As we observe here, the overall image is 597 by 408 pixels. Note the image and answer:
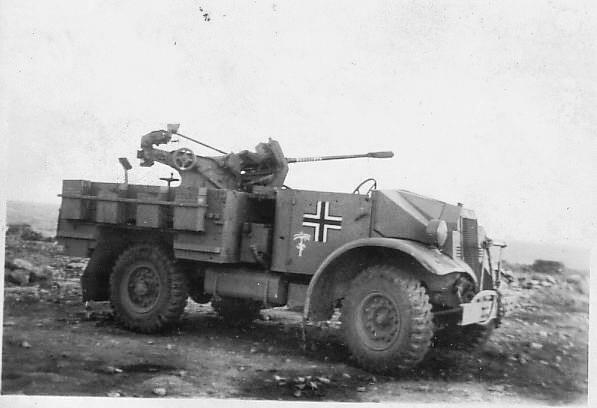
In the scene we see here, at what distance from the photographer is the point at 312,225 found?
24.8 ft

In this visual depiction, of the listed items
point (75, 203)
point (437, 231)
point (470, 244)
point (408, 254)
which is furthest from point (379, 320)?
point (75, 203)

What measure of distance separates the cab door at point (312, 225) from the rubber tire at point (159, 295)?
3.56ft

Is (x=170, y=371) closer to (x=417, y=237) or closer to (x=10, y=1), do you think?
(x=417, y=237)

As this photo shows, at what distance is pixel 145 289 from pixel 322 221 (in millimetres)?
2088

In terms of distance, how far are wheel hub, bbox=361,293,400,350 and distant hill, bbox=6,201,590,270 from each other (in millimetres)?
1652

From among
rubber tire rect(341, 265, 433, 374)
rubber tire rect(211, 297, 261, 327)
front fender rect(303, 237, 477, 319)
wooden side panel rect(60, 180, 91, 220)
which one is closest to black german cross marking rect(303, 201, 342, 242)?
front fender rect(303, 237, 477, 319)

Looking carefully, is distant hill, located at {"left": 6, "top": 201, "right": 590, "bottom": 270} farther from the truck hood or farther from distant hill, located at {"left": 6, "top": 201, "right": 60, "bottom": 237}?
the truck hood

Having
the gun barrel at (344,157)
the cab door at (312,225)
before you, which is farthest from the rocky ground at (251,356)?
the gun barrel at (344,157)

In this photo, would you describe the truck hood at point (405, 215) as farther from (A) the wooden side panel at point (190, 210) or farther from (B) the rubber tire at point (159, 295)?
(B) the rubber tire at point (159, 295)

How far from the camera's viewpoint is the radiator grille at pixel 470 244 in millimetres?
7504

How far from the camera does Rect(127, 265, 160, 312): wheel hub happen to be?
8195 millimetres

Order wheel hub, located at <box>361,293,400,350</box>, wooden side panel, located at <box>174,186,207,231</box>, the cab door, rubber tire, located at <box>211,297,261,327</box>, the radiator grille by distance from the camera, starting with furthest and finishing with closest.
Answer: rubber tire, located at <box>211,297,261,327</box> → wooden side panel, located at <box>174,186,207,231</box> → the radiator grille → the cab door → wheel hub, located at <box>361,293,400,350</box>

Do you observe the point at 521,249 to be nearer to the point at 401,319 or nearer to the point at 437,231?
the point at 437,231

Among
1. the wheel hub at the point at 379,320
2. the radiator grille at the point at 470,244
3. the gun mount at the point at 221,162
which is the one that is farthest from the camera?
the gun mount at the point at 221,162
